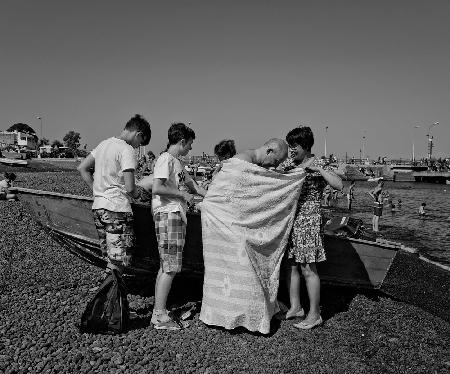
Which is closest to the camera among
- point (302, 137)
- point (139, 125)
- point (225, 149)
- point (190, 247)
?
point (139, 125)

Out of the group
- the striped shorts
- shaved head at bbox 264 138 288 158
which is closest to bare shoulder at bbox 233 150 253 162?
shaved head at bbox 264 138 288 158

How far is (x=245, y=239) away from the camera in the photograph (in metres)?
4.57

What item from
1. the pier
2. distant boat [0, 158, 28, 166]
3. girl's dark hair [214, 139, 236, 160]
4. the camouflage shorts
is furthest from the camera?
the pier

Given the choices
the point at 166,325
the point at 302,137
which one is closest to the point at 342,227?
the point at 302,137

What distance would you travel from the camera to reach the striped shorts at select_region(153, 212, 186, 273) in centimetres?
450

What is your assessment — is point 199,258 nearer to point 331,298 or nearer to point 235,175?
point 235,175

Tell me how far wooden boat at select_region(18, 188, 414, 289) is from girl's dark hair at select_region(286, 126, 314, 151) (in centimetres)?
146

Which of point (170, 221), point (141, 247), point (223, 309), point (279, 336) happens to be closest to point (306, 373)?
point (279, 336)

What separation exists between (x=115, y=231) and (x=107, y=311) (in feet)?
→ 2.93

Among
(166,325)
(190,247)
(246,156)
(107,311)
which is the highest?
(246,156)

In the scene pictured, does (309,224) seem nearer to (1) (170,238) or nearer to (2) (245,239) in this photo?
(2) (245,239)

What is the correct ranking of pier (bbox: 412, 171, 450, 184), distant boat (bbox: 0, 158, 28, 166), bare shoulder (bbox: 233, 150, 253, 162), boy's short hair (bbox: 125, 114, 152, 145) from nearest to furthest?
boy's short hair (bbox: 125, 114, 152, 145) < bare shoulder (bbox: 233, 150, 253, 162) < distant boat (bbox: 0, 158, 28, 166) < pier (bbox: 412, 171, 450, 184)

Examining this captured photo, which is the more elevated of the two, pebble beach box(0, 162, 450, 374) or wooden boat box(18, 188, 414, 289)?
wooden boat box(18, 188, 414, 289)

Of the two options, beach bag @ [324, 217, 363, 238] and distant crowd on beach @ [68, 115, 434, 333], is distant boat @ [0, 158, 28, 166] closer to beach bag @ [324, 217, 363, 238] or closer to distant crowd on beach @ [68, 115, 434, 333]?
beach bag @ [324, 217, 363, 238]
